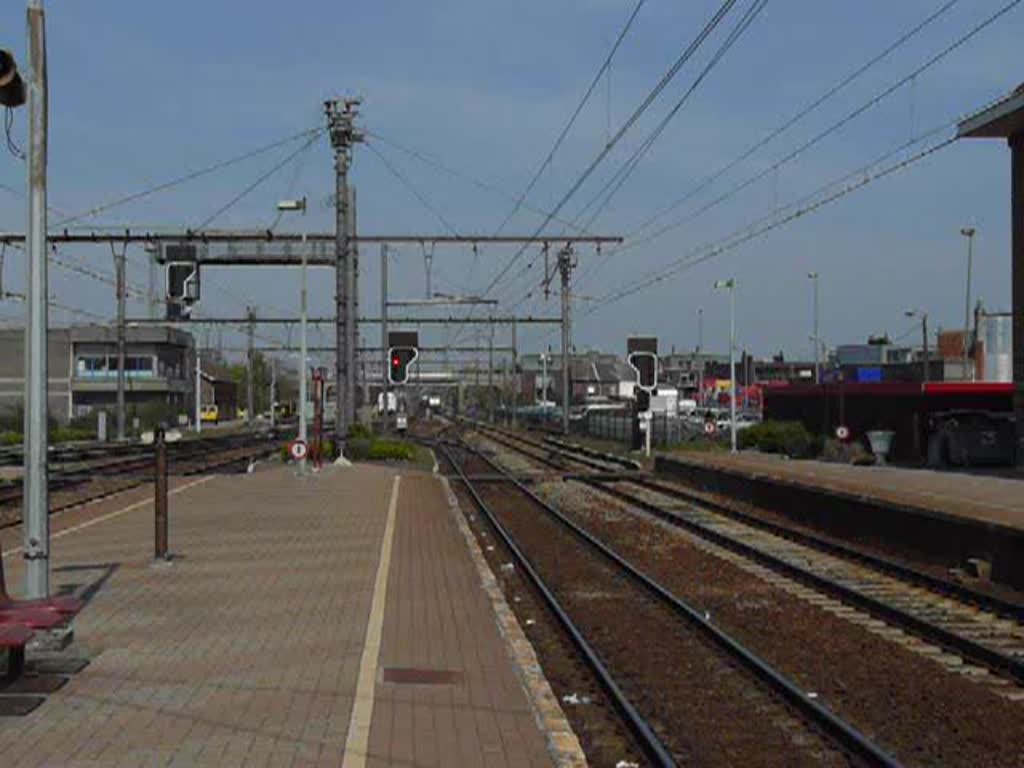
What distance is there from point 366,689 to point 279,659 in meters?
1.33

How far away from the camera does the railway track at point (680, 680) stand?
8.47 m

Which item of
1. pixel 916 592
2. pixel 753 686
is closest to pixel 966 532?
pixel 916 592

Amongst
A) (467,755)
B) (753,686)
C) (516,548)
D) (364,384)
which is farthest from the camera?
(364,384)

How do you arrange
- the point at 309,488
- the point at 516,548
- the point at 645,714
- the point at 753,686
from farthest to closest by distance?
the point at 309,488 → the point at 516,548 → the point at 753,686 → the point at 645,714

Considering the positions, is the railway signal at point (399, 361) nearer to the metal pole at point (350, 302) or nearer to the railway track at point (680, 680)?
the metal pole at point (350, 302)

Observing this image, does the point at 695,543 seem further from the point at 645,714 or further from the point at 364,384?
the point at 364,384

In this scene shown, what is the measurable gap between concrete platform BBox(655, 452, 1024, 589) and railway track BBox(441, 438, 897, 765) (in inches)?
153

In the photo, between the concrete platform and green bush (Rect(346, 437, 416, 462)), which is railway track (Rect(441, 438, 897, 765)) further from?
green bush (Rect(346, 437, 416, 462))

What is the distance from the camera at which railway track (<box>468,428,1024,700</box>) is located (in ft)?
38.0

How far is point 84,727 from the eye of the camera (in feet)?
26.5

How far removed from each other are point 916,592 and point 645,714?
284 inches

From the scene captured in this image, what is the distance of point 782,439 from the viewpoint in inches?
2021

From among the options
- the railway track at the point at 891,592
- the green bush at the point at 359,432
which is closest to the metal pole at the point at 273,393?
the green bush at the point at 359,432

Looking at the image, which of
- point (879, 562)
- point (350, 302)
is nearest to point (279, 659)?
point (879, 562)
